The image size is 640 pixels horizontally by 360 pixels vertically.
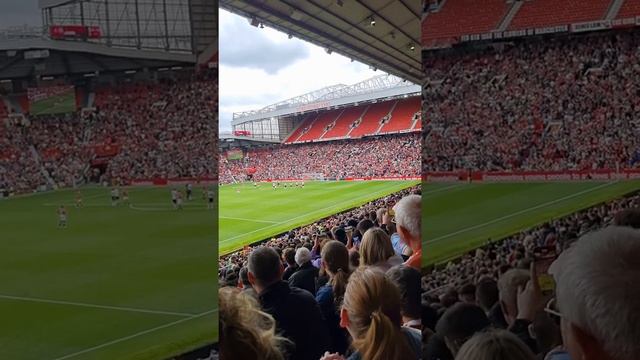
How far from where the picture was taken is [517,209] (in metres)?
2.37

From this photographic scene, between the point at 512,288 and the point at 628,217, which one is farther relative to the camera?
the point at 512,288

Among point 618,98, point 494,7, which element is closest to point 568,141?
point 618,98

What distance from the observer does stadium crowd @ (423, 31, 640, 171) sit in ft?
7.29

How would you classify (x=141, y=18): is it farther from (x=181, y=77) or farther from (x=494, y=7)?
(x=494, y=7)

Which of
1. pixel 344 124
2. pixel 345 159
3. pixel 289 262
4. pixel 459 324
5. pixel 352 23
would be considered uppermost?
pixel 352 23

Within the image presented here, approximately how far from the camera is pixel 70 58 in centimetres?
185

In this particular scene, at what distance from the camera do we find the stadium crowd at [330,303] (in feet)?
5.98

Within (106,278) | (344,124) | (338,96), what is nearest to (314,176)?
(344,124)

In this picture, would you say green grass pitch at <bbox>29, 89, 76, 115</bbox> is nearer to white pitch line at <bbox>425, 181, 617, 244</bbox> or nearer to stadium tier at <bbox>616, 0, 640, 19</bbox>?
white pitch line at <bbox>425, 181, 617, 244</bbox>

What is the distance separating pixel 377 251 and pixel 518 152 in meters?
0.77

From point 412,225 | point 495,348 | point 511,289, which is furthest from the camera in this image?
point 412,225

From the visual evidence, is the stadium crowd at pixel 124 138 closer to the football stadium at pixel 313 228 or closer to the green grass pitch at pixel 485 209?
the football stadium at pixel 313 228

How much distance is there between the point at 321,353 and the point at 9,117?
1434 mm

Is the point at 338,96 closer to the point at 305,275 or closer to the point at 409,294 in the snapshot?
the point at 305,275
